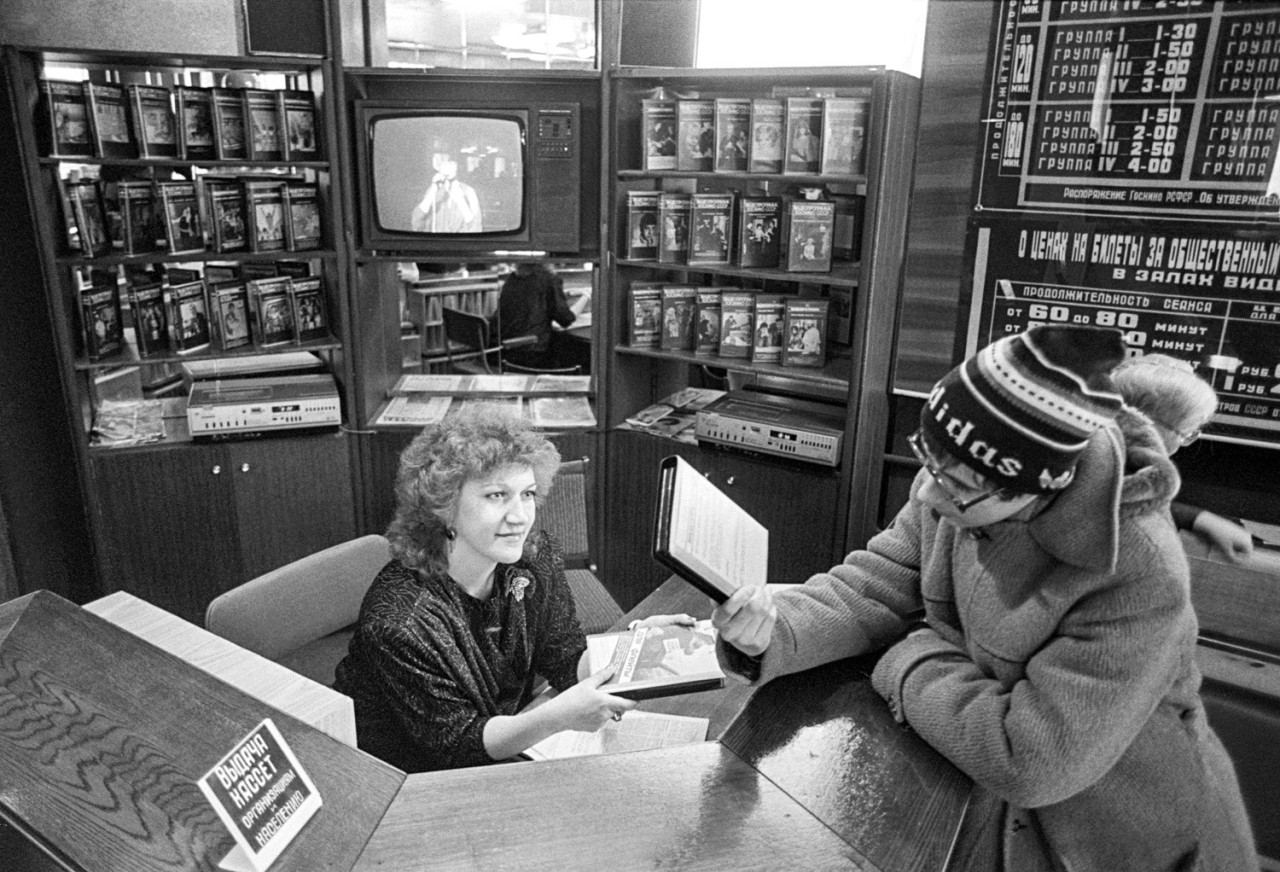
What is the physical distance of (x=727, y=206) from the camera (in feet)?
10.1

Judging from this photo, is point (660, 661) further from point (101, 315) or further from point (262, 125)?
point (101, 315)

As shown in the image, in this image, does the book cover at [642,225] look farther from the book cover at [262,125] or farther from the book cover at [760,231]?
the book cover at [262,125]

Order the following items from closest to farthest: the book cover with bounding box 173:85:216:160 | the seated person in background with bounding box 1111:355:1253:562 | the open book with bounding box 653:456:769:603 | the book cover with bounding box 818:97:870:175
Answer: the open book with bounding box 653:456:769:603
the seated person in background with bounding box 1111:355:1253:562
the book cover with bounding box 818:97:870:175
the book cover with bounding box 173:85:216:160

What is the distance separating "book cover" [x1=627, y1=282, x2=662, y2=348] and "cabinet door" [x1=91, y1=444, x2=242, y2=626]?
4.82 ft

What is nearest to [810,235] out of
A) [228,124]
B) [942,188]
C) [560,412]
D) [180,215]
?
[942,188]

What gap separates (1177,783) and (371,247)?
282cm

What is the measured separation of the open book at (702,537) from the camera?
112 centimetres

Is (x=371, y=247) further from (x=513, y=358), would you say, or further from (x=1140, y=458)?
(x=1140, y=458)

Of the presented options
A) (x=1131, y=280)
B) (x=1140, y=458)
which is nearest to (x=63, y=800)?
(x=1140, y=458)

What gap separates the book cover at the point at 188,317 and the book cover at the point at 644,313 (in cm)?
147

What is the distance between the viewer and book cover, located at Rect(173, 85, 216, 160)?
3.02 m

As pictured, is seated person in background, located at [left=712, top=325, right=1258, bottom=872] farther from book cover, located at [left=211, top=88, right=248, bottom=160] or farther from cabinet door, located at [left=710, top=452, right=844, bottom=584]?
book cover, located at [left=211, top=88, right=248, bottom=160]

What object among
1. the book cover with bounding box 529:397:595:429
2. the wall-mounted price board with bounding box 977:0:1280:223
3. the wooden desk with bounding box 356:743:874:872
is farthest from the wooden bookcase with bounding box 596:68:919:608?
the wooden desk with bounding box 356:743:874:872

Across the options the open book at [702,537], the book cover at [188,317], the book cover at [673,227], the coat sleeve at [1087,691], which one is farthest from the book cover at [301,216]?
the coat sleeve at [1087,691]
